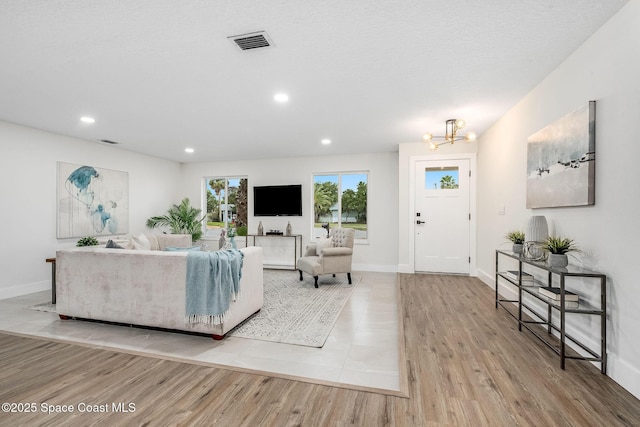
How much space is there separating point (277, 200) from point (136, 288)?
13.1 ft

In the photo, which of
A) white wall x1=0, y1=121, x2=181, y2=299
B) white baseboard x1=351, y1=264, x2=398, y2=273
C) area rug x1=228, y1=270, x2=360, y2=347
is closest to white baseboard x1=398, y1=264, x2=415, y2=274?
white baseboard x1=351, y1=264, x2=398, y2=273

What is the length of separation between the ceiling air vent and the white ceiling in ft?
0.20

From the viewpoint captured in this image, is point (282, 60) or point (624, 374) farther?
point (282, 60)

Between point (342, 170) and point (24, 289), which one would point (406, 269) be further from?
point (24, 289)

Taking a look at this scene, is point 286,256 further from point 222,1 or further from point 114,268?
point 222,1

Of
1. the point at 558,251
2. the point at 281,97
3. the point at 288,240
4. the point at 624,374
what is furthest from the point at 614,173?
the point at 288,240

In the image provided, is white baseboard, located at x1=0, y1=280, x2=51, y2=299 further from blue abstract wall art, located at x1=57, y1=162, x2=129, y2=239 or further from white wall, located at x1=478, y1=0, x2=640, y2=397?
white wall, located at x1=478, y1=0, x2=640, y2=397

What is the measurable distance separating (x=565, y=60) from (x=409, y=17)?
161 cm

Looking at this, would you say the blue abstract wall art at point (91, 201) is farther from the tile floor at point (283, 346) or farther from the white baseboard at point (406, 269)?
the white baseboard at point (406, 269)

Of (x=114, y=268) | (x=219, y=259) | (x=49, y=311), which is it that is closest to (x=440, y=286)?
(x=219, y=259)

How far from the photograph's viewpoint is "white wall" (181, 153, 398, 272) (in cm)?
619

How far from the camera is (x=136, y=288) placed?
9.79 feet

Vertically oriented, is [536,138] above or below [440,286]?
above

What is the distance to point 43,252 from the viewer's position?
15.3 feet
